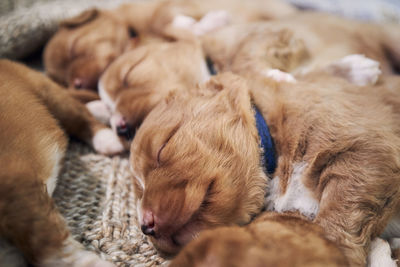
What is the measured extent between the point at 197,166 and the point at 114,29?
2.21 metres

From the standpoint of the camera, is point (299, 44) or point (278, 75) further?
point (299, 44)

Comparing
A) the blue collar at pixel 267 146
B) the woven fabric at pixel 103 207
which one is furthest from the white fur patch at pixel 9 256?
the blue collar at pixel 267 146

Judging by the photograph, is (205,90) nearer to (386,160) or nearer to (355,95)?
(355,95)

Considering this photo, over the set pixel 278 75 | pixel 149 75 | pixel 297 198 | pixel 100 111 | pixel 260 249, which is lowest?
pixel 100 111

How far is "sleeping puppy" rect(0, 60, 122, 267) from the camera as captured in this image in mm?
1260

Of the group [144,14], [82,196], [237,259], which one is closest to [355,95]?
[237,259]

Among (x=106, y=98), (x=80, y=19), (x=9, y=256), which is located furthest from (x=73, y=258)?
(x=80, y=19)

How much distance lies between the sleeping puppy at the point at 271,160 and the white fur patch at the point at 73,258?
0.69ft

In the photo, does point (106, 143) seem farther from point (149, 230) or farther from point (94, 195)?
point (149, 230)

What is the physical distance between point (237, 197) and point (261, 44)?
51.0 inches

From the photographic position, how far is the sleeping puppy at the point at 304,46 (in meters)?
2.25

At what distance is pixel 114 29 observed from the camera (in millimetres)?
3250

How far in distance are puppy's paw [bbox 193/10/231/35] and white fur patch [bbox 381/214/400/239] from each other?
2.02 m

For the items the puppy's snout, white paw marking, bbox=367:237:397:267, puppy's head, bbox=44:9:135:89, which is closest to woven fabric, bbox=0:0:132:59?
puppy's head, bbox=44:9:135:89
